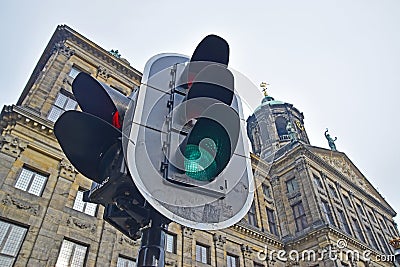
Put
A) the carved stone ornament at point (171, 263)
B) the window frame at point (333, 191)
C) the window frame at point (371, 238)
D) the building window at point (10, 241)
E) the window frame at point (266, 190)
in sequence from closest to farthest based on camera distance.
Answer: the building window at point (10, 241)
the carved stone ornament at point (171, 263)
the window frame at point (266, 190)
the window frame at point (371, 238)
the window frame at point (333, 191)

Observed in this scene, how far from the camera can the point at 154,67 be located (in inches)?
91.3

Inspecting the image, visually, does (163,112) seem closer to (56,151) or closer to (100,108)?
(100,108)

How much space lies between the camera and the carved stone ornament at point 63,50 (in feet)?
60.4

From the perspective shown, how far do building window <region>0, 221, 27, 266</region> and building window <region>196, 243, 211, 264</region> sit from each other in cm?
976

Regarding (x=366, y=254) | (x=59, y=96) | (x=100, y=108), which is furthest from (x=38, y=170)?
(x=366, y=254)

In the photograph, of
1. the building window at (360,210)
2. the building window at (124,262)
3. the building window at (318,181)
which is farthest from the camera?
the building window at (360,210)

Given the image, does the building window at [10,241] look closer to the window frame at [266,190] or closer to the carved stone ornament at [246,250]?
the carved stone ornament at [246,250]

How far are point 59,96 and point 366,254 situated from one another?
27.9 m

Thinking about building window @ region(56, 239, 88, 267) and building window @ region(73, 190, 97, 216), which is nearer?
building window @ region(56, 239, 88, 267)

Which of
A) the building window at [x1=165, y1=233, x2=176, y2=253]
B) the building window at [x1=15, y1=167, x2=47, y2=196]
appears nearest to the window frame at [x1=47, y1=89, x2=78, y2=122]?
the building window at [x1=15, y1=167, x2=47, y2=196]

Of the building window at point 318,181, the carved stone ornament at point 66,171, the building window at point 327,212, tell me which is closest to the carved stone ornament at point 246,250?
the building window at point 327,212

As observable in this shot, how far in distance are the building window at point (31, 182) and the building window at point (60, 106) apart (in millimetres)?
3309

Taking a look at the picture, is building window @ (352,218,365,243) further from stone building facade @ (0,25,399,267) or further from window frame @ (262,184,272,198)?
window frame @ (262,184,272,198)

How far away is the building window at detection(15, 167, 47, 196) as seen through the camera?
1285 cm
